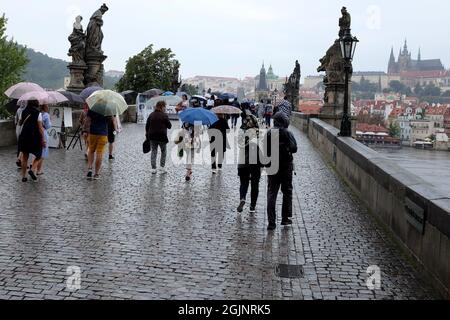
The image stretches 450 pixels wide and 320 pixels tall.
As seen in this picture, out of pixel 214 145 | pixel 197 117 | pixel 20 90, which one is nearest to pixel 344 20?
pixel 214 145

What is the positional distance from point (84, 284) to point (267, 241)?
2.71 metres

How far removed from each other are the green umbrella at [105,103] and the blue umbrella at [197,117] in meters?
1.35

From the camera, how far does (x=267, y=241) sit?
7.68 meters

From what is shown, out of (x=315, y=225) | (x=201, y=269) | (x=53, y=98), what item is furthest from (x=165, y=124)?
(x=201, y=269)

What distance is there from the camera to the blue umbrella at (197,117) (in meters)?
13.0

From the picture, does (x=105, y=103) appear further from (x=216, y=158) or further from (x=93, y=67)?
(x=93, y=67)

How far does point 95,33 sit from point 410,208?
2184 centimetres

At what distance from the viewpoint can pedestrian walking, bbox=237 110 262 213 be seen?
31.0 feet

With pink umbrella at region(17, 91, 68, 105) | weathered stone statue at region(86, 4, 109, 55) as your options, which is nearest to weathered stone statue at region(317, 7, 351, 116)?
weathered stone statue at region(86, 4, 109, 55)

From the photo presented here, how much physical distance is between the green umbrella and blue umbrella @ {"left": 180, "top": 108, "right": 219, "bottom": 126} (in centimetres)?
135

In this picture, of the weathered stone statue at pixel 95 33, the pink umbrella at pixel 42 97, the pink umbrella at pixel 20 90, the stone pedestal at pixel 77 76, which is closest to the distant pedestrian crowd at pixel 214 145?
the pink umbrella at pixel 42 97

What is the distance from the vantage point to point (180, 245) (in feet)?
24.0

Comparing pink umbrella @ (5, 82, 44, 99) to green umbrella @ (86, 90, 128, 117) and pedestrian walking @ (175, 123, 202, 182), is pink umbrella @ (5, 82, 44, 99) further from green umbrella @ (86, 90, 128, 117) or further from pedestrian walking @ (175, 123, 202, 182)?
pedestrian walking @ (175, 123, 202, 182)
